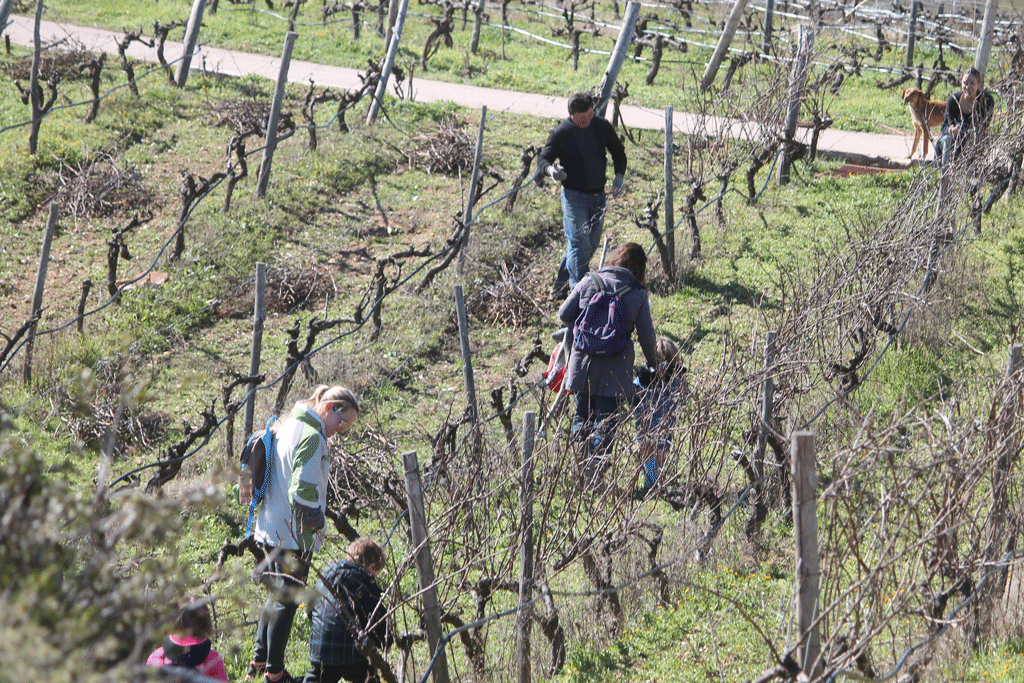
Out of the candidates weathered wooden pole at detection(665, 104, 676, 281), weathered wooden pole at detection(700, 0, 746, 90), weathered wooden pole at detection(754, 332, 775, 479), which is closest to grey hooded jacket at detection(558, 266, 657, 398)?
weathered wooden pole at detection(754, 332, 775, 479)

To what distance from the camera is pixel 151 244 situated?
10453 mm

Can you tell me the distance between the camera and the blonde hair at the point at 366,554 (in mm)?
3902

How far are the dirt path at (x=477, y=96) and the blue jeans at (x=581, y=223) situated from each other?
2777mm

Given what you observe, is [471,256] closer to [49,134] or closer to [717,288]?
[717,288]

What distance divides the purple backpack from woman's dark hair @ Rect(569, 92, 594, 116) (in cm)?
230

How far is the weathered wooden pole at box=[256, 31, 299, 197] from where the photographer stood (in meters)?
9.92

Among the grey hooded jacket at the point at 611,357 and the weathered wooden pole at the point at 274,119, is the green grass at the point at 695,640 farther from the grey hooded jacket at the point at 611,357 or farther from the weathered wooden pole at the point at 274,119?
the weathered wooden pole at the point at 274,119

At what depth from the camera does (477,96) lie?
1480cm

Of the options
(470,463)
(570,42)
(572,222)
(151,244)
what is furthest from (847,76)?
(470,463)

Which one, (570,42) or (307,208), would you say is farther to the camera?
(570,42)

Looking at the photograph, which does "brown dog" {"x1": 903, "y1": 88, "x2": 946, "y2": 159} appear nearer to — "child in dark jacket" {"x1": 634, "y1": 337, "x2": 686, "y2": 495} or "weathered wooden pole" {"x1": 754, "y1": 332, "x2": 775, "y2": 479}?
"weathered wooden pole" {"x1": 754, "y1": 332, "x2": 775, "y2": 479}

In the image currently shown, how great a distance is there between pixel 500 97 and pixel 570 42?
4.90 metres

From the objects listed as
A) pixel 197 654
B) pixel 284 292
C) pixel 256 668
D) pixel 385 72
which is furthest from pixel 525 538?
pixel 385 72

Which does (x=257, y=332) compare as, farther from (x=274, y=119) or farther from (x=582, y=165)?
(x=274, y=119)
